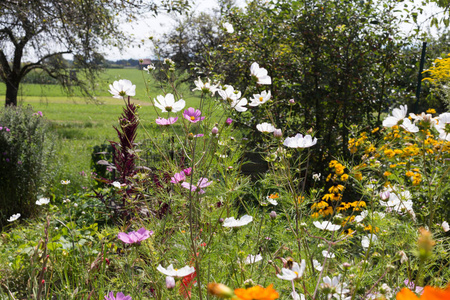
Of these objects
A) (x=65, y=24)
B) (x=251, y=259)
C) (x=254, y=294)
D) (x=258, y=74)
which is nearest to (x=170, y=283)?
(x=251, y=259)

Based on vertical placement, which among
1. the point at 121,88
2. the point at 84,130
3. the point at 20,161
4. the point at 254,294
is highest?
the point at 121,88

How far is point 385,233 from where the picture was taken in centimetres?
117

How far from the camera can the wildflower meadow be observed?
3.55 ft

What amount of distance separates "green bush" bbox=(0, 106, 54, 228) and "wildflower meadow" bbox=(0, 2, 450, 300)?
0.05 ft

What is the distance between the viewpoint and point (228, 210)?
1.42m

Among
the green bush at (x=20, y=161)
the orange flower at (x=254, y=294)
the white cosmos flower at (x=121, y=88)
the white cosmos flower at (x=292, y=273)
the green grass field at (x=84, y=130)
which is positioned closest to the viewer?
the orange flower at (x=254, y=294)

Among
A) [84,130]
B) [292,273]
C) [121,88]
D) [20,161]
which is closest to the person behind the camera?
[292,273]

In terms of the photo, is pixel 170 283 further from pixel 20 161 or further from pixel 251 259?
pixel 20 161

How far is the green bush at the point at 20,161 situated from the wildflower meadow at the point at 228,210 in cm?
1

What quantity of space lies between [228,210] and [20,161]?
3314 millimetres

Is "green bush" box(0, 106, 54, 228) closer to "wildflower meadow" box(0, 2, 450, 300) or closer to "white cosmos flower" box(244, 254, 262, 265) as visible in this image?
"wildflower meadow" box(0, 2, 450, 300)

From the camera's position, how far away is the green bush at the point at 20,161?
155 inches

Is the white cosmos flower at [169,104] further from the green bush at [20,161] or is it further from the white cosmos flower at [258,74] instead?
the green bush at [20,161]

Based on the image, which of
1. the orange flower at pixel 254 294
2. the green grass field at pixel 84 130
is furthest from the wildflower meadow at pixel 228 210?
the green grass field at pixel 84 130
